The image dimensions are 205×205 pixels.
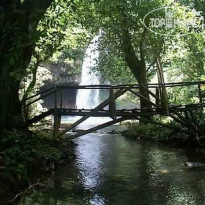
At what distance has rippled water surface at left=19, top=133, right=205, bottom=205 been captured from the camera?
673 cm

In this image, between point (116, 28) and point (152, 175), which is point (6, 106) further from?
point (116, 28)

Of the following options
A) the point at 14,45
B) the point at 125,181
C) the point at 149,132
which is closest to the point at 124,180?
the point at 125,181

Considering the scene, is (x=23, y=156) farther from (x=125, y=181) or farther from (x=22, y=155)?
(x=125, y=181)

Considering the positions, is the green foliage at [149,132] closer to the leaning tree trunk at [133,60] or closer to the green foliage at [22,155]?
the leaning tree trunk at [133,60]

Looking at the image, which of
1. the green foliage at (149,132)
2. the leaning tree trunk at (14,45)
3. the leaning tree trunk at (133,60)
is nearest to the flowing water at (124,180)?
the green foliage at (149,132)

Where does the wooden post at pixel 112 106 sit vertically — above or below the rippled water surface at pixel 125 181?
above

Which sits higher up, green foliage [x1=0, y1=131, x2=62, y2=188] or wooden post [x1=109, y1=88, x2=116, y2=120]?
wooden post [x1=109, y1=88, x2=116, y2=120]

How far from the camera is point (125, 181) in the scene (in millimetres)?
8195

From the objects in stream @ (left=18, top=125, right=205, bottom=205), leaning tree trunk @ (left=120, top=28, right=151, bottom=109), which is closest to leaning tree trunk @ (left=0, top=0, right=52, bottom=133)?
stream @ (left=18, top=125, right=205, bottom=205)

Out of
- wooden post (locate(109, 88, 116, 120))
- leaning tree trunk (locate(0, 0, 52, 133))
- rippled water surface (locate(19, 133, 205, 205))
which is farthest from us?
wooden post (locate(109, 88, 116, 120))

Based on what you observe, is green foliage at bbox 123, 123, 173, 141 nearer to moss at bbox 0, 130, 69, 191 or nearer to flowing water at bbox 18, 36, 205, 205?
flowing water at bbox 18, 36, 205, 205

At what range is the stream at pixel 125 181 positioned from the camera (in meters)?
6.73

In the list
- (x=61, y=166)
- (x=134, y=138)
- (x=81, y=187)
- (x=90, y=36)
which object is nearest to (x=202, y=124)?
(x=134, y=138)

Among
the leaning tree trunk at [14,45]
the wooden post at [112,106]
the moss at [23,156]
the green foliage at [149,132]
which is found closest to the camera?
the moss at [23,156]
